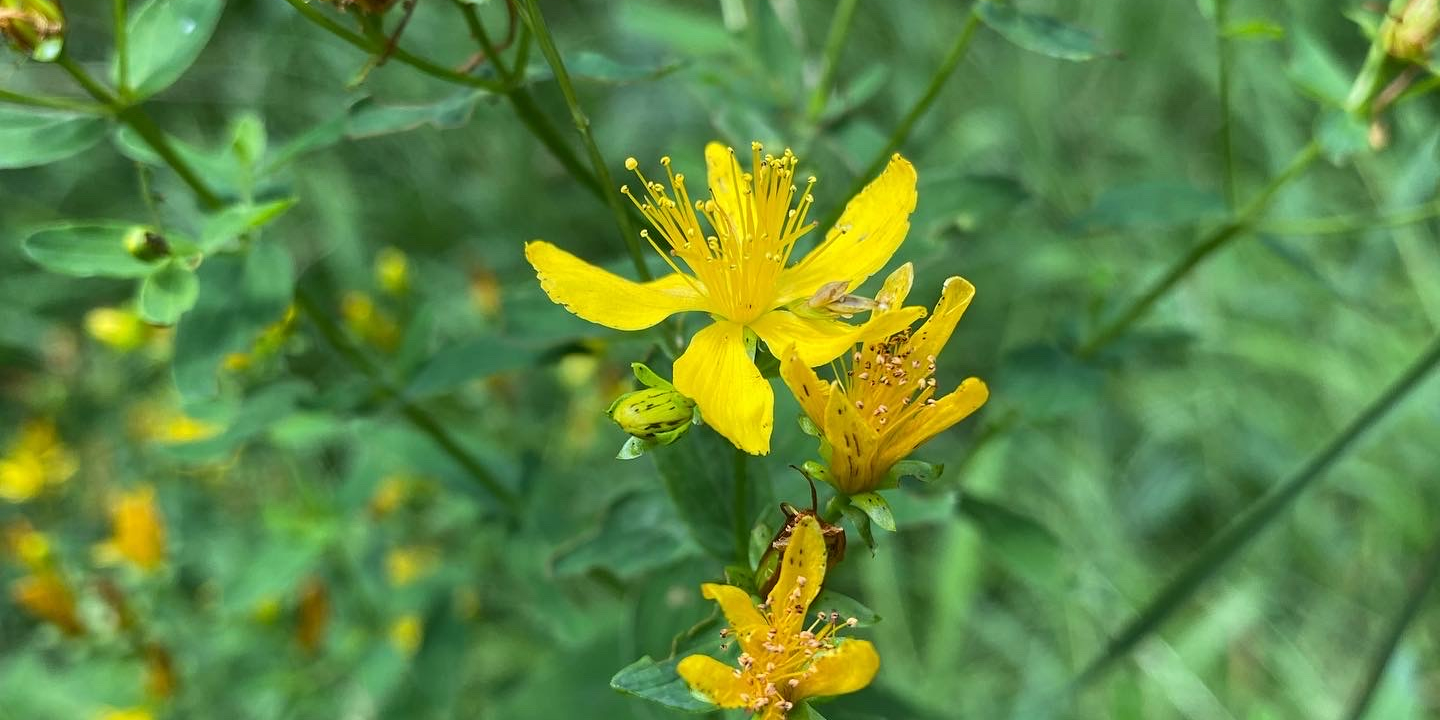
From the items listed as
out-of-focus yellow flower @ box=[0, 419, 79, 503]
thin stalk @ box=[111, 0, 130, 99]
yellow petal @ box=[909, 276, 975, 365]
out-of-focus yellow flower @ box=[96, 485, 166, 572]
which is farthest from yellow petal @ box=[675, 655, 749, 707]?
out-of-focus yellow flower @ box=[0, 419, 79, 503]

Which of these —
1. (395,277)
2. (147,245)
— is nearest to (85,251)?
(147,245)

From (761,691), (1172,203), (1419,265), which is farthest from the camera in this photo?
(1419,265)

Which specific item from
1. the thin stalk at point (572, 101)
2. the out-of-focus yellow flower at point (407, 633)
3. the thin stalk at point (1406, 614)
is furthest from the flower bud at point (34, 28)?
the thin stalk at point (1406, 614)

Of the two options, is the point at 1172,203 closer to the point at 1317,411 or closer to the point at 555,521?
the point at 555,521

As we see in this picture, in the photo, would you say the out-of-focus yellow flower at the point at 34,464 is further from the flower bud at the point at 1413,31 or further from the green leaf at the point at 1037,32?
the flower bud at the point at 1413,31

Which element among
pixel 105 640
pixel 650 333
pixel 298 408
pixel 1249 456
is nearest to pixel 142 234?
pixel 298 408
